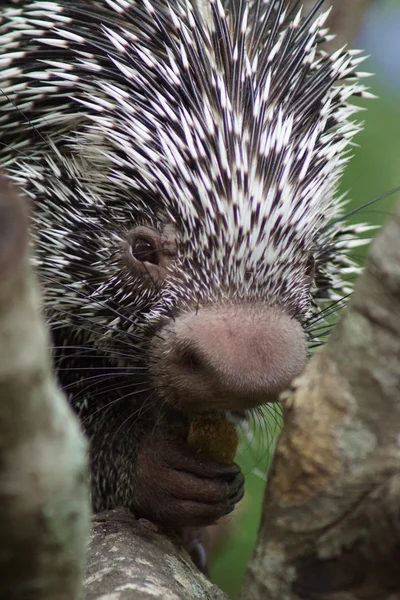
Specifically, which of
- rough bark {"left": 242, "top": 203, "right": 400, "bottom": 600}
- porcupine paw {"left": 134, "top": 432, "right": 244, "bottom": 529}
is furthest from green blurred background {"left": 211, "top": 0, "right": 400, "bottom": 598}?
rough bark {"left": 242, "top": 203, "right": 400, "bottom": 600}

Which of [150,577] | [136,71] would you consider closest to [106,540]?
[150,577]

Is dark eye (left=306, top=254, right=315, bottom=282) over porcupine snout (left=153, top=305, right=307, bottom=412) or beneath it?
over

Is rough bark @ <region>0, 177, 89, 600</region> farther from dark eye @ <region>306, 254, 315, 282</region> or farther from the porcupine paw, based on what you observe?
dark eye @ <region>306, 254, 315, 282</region>

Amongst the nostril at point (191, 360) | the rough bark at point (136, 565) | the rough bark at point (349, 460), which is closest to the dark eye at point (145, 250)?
the nostril at point (191, 360)

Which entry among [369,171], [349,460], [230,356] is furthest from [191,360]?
[369,171]

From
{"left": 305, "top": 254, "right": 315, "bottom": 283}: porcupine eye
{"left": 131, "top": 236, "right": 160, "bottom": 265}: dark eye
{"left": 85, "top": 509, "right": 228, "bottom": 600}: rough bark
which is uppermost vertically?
{"left": 131, "top": 236, "right": 160, "bottom": 265}: dark eye

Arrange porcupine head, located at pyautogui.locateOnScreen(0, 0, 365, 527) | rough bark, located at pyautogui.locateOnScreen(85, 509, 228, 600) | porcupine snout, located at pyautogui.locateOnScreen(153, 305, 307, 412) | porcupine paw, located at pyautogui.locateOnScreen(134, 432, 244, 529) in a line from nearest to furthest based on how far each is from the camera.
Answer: rough bark, located at pyautogui.locateOnScreen(85, 509, 228, 600)
porcupine snout, located at pyautogui.locateOnScreen(153, 305, 307, 412)
porcupine head, located at pyautogui.locateOnScreen(0, 0, 365, 527)
porcupine paw, located at pyautogui.locateOnScreen(134, 432, 244, 529)

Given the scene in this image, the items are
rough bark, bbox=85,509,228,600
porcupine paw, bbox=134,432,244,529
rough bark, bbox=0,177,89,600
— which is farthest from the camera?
porcupine paw, bbox=134,432,244,529

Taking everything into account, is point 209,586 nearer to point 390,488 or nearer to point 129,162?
point 390,488
